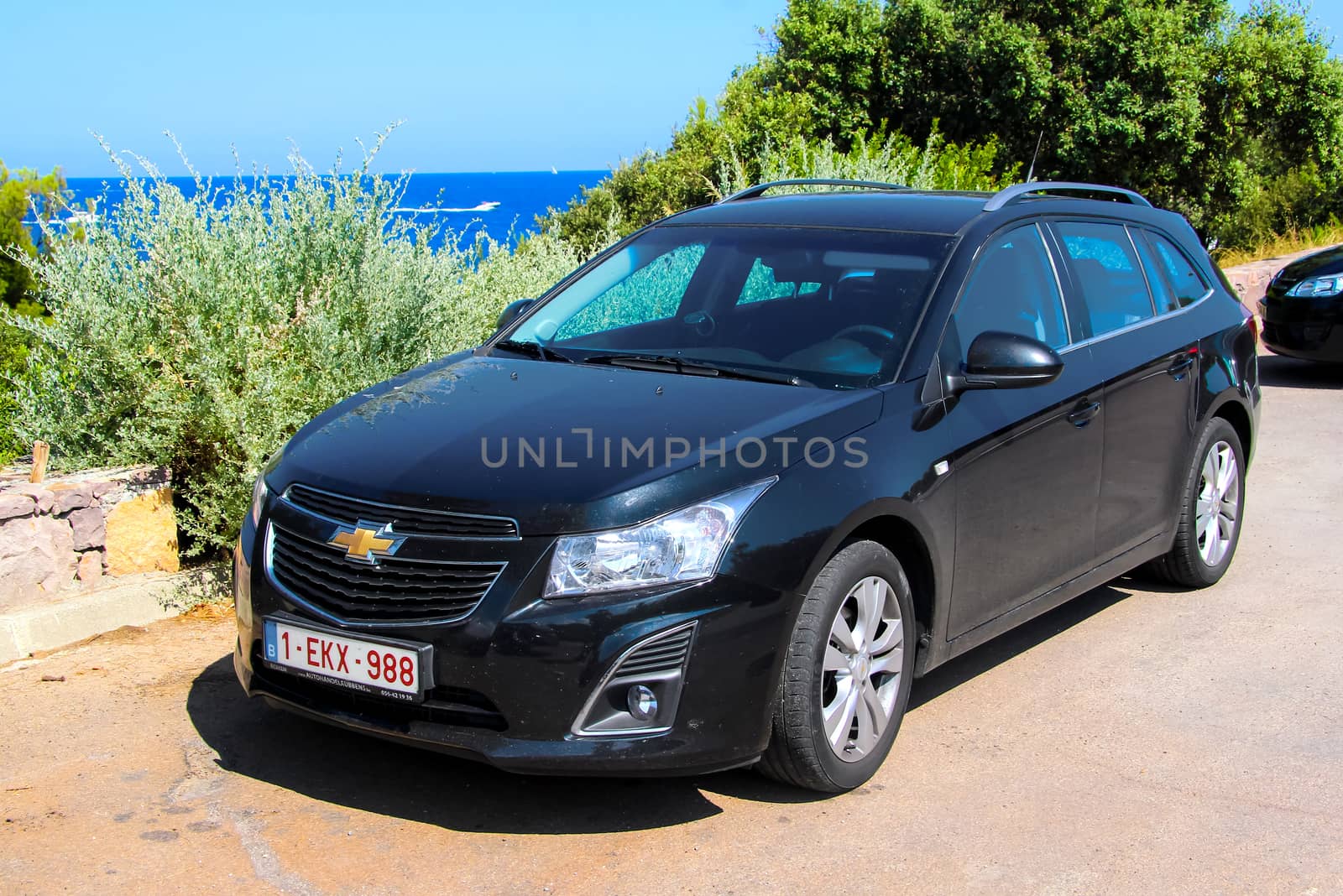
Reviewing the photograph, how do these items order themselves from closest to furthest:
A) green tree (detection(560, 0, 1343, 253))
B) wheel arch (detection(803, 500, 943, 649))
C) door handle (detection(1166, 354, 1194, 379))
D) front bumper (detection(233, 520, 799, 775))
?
front bumper (detection(233, 520, 799, 775))
wheel arch (detection(803, 500, 943, 649))
door handle (detection(1166, 354, 1194, 379))
green tree (detection(560, 0, 1343, 253))

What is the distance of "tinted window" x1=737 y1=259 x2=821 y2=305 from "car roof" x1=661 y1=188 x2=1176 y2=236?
9.6 inches

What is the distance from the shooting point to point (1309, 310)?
11.3m

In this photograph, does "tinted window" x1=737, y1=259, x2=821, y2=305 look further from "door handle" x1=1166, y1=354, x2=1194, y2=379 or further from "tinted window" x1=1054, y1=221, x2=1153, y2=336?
"door handle" x1=1166, y1=354, x2=1194, y2=379

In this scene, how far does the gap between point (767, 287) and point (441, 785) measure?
82.8 inches

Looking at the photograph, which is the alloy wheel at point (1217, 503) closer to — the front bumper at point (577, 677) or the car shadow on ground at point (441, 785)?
the car shadow on ground at point (441, 785)

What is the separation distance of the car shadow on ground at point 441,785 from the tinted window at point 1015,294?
174 cm

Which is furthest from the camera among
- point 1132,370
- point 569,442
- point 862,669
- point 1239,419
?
point 1239,419

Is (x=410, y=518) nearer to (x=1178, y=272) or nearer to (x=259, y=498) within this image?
(x=259, y=498)

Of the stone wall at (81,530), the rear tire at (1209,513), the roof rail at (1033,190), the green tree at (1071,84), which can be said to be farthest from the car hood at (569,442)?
the green tree at (1071,84)

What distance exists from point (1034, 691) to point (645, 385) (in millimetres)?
1895

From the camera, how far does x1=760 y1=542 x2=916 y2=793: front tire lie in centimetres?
376

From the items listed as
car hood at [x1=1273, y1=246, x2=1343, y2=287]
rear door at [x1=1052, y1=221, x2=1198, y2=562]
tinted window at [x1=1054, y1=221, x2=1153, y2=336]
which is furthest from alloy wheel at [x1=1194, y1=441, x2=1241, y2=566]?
car hood at [x1=1273, y1=246, x2=1343, y2=287]

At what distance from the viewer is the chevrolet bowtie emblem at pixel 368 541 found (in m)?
3.69
